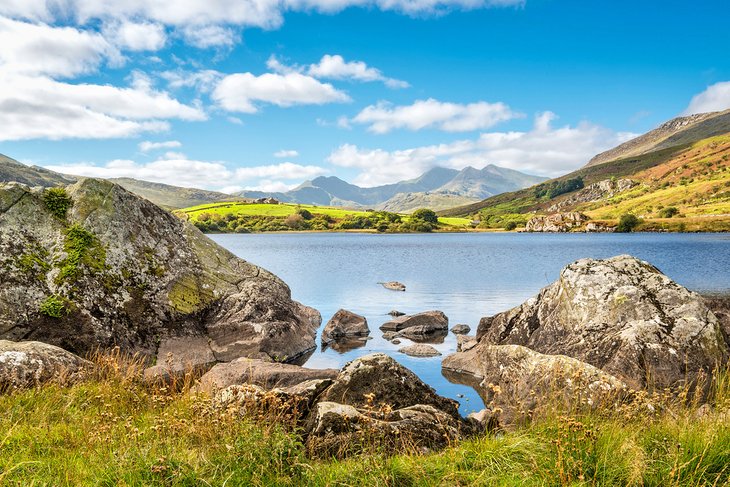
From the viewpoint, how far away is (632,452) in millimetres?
6773

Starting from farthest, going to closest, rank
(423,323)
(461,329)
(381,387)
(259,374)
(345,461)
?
(423,323)
(461,329)
(259,374)
(381,387)
(345,461)

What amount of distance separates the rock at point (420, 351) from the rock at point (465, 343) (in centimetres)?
135

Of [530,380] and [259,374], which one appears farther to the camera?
[259,374]

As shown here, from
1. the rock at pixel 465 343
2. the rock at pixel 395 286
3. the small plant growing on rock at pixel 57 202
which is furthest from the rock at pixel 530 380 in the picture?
the rock at pixel 395 286

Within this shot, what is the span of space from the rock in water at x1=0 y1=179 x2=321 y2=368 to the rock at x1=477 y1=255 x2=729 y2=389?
11293mm

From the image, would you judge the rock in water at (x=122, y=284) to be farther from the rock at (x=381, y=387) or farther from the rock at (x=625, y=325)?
the rock at (x=625, y=325)

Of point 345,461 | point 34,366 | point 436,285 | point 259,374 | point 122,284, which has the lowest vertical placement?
point 436,285

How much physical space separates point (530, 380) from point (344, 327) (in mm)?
17290

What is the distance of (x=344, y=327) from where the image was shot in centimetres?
3052

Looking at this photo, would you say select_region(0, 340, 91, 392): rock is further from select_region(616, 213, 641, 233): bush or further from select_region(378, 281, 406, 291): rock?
select_region(616, 213, 641, 233): bush

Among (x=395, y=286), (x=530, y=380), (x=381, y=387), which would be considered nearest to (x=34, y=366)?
(x=381, y=387)

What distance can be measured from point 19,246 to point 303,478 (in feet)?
58.6

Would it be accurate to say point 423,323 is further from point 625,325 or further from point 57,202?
point 57,202

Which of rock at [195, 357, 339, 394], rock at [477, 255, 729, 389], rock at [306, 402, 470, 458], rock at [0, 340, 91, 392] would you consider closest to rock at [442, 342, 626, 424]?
rock at [306, 402, 470, 458]
